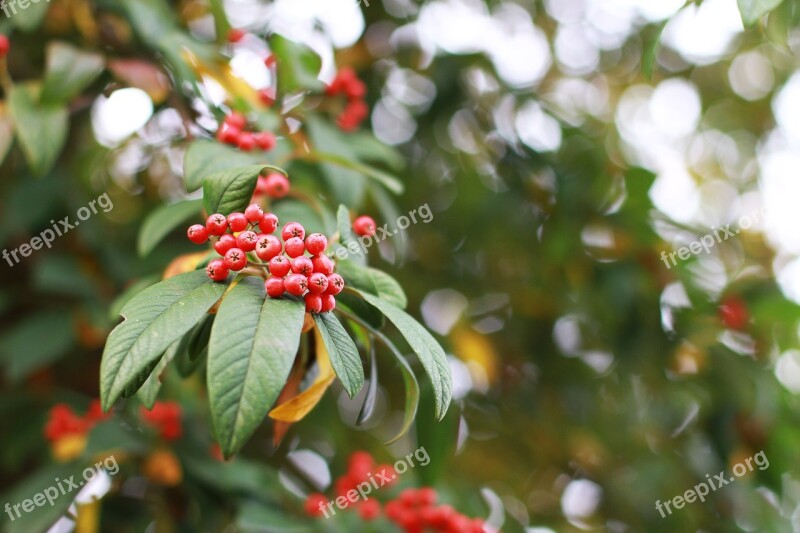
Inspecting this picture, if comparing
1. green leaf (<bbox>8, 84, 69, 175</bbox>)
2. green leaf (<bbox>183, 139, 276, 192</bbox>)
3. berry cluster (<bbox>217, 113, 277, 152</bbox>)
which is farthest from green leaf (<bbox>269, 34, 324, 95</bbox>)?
green leaf (<bbox>8, 84, 69, 175</bbox>)

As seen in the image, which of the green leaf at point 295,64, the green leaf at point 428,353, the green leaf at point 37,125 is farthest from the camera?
the green leaf at point 295,64

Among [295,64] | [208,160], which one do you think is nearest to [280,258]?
[208,160]

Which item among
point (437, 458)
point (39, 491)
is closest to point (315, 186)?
point (437, 458)

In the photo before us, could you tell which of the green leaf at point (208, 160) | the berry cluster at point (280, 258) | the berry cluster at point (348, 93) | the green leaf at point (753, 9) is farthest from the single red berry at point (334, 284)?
the berry cluster at point (348, 93)

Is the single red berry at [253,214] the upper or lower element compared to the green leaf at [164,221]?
upper

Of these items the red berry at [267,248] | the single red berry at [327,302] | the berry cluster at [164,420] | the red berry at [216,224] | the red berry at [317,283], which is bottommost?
the berry cluster at [164,420]

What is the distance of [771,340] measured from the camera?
2260 mm

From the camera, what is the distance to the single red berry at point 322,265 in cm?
87

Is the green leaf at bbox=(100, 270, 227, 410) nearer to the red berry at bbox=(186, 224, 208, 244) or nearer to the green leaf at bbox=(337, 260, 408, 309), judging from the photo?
the red berry at bbox=(186, 224, 208, 244)

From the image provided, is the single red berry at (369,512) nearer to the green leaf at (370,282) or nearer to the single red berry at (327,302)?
the green leaf at (370,282)

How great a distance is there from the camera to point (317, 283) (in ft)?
2.76

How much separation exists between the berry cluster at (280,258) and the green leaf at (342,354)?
0.8 inches

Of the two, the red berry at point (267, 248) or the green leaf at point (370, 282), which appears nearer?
the red berry at point (267, 248)

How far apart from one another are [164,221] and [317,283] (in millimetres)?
545
